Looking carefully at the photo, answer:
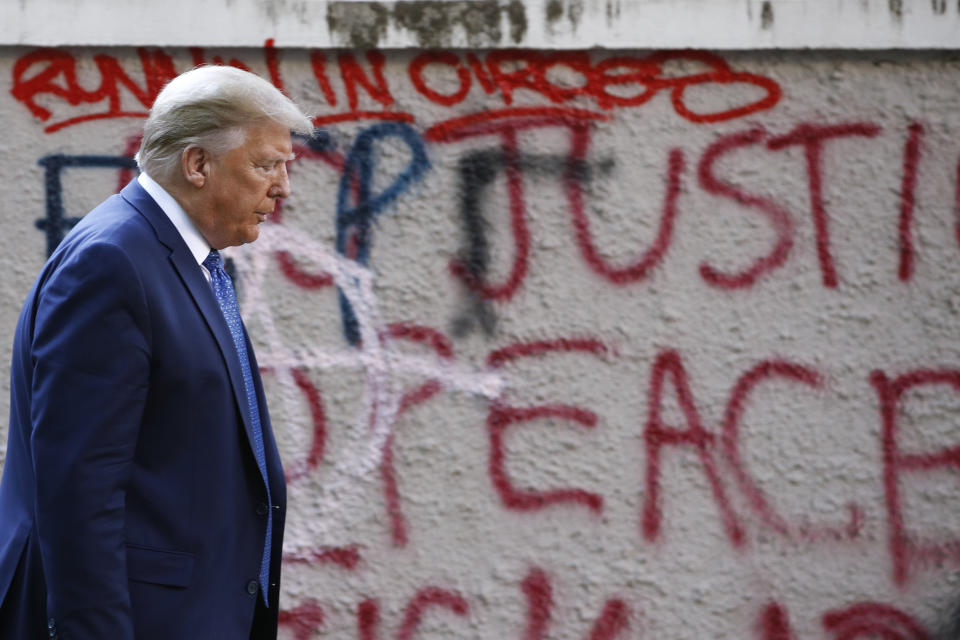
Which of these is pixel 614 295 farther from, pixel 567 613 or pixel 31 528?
pixel 31 528

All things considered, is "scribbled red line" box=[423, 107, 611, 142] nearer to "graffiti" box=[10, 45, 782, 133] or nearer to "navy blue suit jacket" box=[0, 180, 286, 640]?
"graffiti" box=[10, 45, 782, 133]

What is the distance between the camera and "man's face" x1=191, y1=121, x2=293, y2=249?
192cm

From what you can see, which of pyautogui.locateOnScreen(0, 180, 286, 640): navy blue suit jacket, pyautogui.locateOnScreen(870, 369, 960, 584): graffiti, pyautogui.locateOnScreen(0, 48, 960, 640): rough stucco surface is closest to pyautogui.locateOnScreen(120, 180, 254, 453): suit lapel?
pyautogui.locateOnScreen(0, 180, 286, 640): navy blue suit jacket

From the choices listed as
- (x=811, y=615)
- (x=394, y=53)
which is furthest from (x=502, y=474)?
(x=394, y=53)

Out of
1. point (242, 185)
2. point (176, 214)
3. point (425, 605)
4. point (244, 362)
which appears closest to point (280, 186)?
point (242, 185)

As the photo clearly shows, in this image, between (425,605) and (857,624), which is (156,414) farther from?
(857,624)

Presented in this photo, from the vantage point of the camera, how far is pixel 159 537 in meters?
1.77

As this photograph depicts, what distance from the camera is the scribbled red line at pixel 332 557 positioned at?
302 cm

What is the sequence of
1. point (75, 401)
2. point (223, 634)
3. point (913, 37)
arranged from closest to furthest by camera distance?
1. point (75, 401)
2. point (223, 634)
3. point (913, 37)

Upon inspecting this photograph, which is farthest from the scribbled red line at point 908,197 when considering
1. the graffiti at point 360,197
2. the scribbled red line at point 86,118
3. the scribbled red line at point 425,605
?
the scribbled red line at point 86,118

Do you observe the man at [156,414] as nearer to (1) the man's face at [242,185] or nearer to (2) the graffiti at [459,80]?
(1) the man's face at [242,185]

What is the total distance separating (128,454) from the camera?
1705 mm

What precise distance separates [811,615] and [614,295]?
1.02m

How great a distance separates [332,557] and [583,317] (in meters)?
0.93
